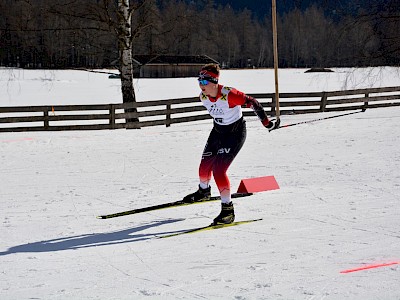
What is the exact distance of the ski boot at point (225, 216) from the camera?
5.68 metres

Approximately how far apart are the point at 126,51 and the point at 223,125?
10.4 meters

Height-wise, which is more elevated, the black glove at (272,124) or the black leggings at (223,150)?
the black glove at (272,124)

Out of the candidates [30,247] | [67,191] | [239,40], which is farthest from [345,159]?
[239,40]

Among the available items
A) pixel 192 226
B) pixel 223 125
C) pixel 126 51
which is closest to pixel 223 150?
pixel 223 125

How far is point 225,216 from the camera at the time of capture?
5.72 m

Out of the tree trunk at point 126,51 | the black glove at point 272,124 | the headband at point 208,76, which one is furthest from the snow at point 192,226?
the tree trunk at point 126,51

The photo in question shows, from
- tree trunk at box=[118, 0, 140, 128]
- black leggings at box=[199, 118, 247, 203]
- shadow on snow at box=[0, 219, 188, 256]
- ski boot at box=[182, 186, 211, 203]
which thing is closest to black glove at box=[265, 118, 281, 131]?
black leggings at box=[199, 118, 247, 203]

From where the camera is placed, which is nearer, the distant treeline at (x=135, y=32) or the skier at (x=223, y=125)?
the skier at (x=223, y=125)

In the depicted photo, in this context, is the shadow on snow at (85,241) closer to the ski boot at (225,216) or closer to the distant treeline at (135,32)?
the ski boot at (225,216)

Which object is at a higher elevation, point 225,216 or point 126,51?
point 126,51

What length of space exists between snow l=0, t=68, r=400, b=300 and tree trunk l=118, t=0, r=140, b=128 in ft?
14.0

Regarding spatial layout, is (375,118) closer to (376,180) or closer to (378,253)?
(376,180)

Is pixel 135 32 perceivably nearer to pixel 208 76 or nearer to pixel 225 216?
pixel 208 76

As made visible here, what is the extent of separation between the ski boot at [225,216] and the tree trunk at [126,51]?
10.8 metres
